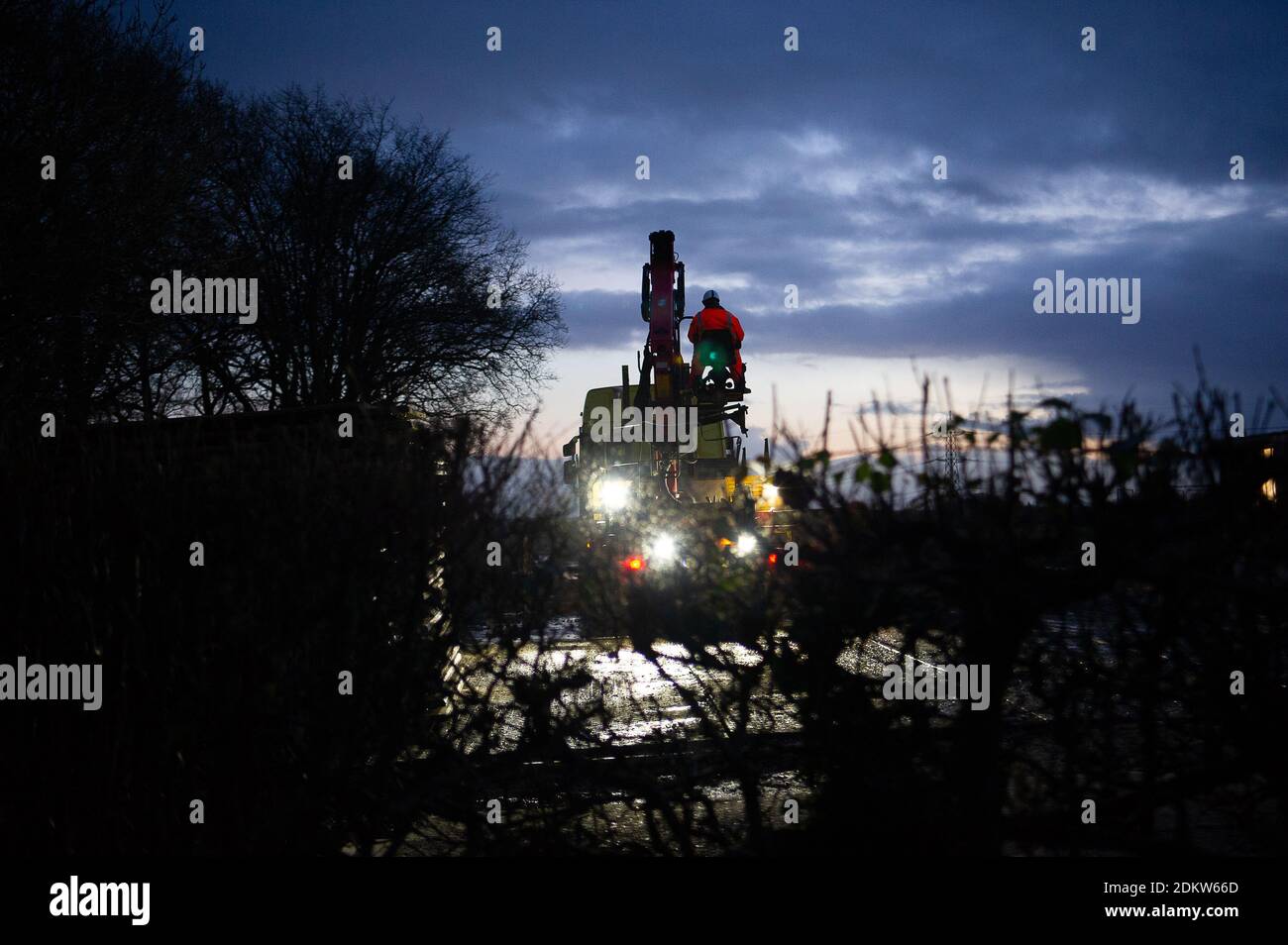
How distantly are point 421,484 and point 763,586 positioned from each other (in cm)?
157

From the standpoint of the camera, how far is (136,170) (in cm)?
1401

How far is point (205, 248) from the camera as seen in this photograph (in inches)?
704

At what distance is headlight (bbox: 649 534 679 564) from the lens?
3.62m

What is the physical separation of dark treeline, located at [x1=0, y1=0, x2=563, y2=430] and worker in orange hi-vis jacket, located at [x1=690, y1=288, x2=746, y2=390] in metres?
2.93

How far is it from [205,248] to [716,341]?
1021 cm

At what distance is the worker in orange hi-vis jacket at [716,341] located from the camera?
1350 centimetres

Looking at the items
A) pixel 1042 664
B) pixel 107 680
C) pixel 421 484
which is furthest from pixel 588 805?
pixel 107 680

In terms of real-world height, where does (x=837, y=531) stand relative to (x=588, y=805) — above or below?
above
